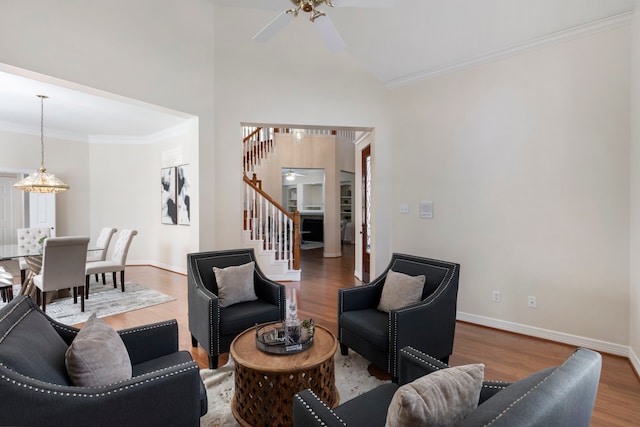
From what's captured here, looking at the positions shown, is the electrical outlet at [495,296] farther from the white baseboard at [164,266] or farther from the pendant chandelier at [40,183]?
the pendant chandelier at [40,183]

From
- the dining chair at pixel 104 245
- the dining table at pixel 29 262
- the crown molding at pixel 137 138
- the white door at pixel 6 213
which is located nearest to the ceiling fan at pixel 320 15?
the dining table at pixel 29 262

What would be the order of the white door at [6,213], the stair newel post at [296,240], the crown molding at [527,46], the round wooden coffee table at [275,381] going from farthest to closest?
the white door at [6,213] < the stair newel post at [296,240] < the crown molding at [527,46] < the round wooden coffee table at [275,381]

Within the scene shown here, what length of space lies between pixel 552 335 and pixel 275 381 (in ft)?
9.97

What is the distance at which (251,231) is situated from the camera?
18.1 ft

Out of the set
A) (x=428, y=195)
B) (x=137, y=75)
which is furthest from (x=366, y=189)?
(x=137, y=75)

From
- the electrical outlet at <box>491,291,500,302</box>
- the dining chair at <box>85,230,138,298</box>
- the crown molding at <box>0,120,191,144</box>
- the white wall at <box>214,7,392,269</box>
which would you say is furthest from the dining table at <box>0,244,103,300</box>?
the electrical outlet at <box>491,291,500,302</box>

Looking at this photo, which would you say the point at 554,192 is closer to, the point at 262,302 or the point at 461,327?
the point at 461,327

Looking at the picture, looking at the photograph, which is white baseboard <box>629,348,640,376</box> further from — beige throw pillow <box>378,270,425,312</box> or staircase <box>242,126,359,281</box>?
staircase <box>242,126,359,281</box>

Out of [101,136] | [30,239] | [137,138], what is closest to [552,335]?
[30,239]

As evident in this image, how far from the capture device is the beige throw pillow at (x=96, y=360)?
Answer: 1.35 meters

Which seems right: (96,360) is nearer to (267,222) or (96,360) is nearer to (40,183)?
(267,222)

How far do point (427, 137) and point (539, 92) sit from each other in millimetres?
1212

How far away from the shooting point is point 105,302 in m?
4.40

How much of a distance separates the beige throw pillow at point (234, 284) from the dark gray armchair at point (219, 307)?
0.06 meters
